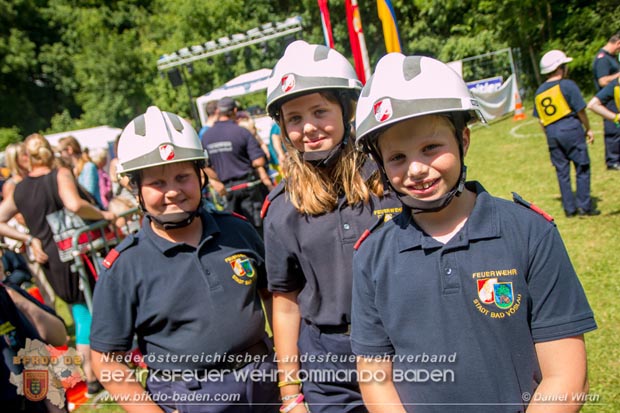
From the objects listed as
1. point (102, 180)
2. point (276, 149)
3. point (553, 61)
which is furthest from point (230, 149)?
point (553, 61)

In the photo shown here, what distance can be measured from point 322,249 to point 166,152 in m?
0.84

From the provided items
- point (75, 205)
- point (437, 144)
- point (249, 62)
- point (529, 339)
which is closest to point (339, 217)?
point (437, 144)

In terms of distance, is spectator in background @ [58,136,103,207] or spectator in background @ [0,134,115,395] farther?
spectator in background @ [58,136,103,207]

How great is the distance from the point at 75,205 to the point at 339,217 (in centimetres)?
324

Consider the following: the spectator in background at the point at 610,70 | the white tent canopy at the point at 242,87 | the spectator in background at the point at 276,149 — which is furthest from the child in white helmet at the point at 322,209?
the white tent canopy at the point at 242,87

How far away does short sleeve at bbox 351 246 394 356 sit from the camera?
1.84 metres

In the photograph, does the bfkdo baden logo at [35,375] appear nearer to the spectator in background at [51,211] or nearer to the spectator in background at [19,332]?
the spectator in background at [19,332]

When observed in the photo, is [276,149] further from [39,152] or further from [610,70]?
[610,70]

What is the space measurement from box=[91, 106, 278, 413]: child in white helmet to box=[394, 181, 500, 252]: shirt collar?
1.04 meters

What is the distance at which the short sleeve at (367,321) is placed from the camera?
184cm

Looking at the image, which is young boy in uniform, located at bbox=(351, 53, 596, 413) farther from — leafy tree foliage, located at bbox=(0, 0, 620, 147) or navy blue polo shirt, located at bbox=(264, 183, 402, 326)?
leafy tree foliage, located at bbox=(0, 0, 620, 147)

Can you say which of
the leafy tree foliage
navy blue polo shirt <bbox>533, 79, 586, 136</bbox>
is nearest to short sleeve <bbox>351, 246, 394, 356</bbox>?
navy blue polo shirt <bbox>533, 79, 586, 136</bbox>

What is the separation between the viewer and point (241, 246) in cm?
270

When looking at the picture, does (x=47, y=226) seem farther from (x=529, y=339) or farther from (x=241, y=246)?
(x=529, y=339)
